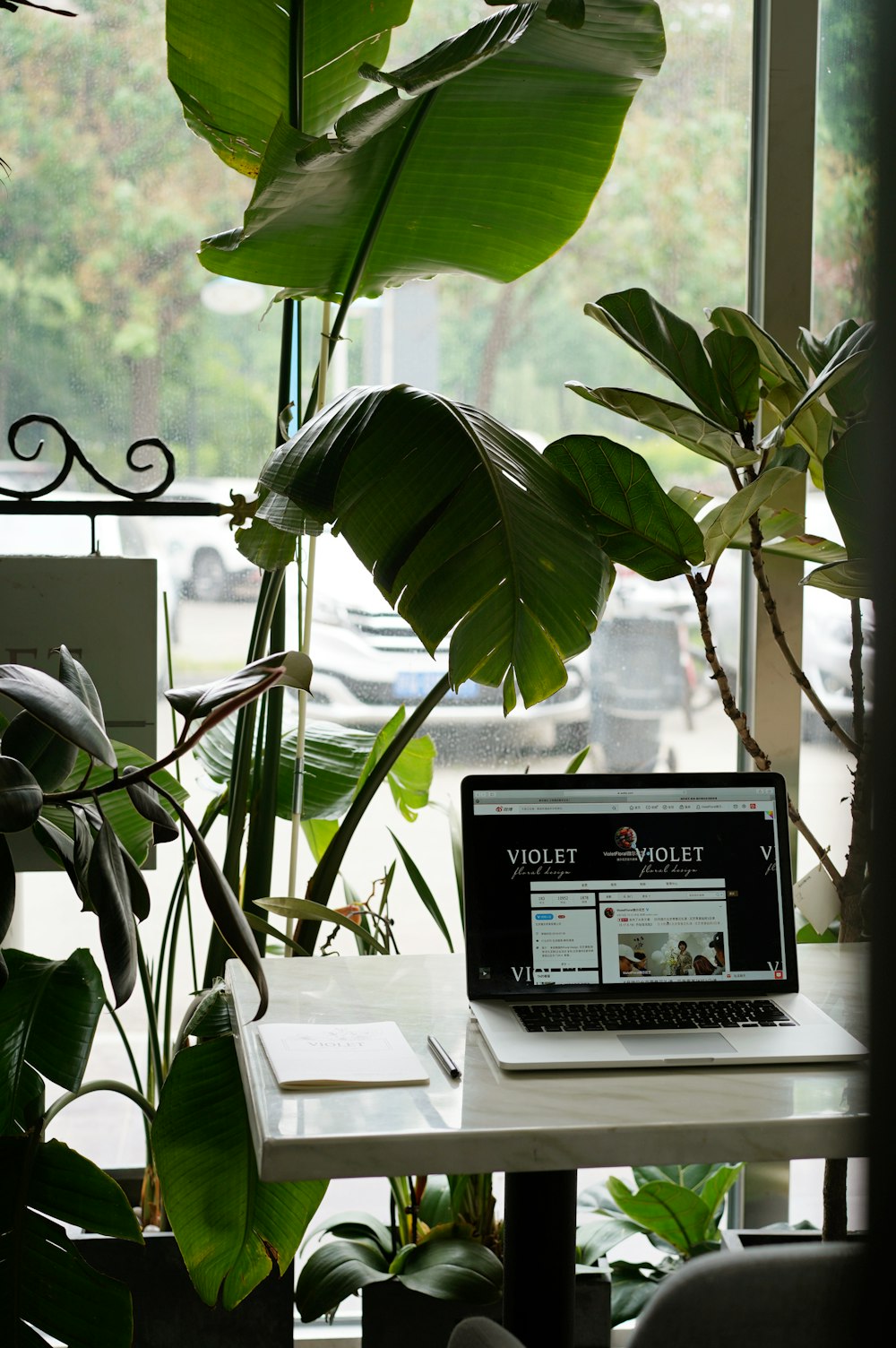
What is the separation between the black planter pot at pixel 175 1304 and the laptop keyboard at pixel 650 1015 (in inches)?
23.4

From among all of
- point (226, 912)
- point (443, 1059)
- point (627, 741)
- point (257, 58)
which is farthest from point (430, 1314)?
point (257, 58)

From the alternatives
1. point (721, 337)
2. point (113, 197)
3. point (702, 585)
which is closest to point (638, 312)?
point (721, 337)

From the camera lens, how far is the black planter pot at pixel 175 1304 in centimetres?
155

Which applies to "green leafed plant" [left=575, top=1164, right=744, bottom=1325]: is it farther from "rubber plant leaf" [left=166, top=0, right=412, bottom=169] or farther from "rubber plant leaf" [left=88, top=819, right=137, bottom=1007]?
"rubber plant leaf" [left=166, top=0, right=412, bottom=169]

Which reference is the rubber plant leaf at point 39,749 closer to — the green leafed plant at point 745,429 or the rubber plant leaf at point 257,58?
the green leafed plant at point 745,429

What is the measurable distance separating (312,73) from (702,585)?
33.5 inches

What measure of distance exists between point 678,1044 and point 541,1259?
0.28 metres

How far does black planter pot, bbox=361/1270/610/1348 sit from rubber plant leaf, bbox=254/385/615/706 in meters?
0.83

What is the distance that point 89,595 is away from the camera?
5.73 ft

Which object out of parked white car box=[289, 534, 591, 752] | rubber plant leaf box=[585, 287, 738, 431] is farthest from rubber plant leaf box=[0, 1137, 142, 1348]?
rubber plant leaf box=[585, 287, 738, 431]

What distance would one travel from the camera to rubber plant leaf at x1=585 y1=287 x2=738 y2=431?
150cm

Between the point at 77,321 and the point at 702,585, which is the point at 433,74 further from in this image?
the point at 77,321

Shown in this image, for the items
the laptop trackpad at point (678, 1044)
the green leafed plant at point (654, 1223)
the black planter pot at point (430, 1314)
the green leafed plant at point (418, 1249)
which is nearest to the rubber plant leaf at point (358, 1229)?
the green leafed plant at point (418, 1249)

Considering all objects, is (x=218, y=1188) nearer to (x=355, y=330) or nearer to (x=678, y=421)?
(x=678, y=421)
